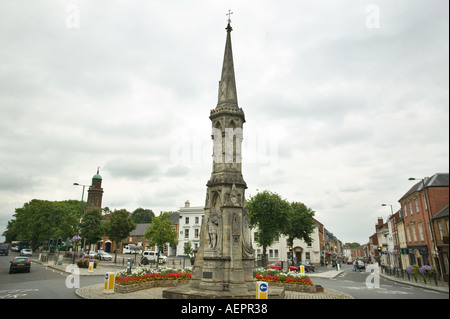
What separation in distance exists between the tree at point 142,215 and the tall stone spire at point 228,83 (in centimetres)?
10050

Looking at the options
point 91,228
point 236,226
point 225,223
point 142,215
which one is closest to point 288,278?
point 236,226

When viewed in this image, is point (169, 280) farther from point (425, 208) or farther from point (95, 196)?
point (95, 196)

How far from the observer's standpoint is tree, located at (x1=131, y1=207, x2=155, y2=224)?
109 metres

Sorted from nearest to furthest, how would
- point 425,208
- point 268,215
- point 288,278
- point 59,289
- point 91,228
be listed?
point 425,208, point 59,289, point 288,278, point 268,215, point 91,228

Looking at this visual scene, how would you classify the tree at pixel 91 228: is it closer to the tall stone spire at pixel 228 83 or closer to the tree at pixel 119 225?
the tree at pixel 119 225

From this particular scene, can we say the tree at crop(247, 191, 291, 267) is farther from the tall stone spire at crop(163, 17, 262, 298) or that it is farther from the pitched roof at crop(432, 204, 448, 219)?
the pitched roof at crop(432, 204, 448, 219)

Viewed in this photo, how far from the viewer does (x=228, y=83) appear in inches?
619

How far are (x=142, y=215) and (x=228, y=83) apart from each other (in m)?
106

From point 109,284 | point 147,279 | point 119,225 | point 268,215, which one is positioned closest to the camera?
point 109,284

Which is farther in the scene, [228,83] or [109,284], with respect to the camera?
[228,83]
